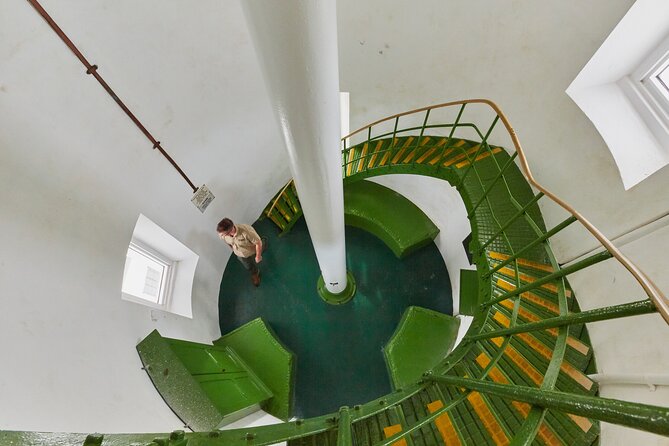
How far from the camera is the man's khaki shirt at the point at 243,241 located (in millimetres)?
4121

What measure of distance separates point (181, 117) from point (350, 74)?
2.28 meters

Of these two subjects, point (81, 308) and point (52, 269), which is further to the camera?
point (81, 308)

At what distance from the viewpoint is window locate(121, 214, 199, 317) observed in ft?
13.1

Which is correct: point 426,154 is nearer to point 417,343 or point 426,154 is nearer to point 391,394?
point 417,343

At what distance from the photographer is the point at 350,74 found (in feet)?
14.2

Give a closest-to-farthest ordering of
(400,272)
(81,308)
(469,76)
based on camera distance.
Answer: (81,308) → (469,76) → (400,272)

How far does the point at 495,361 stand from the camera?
1817 millimetres

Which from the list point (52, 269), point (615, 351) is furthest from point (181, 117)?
point (615, 351)

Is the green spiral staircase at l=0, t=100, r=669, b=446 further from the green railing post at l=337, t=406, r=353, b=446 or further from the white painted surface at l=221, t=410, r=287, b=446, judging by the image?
the white painted surface at l=221, t=410, r=287, b=446

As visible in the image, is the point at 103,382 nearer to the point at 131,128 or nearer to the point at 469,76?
the point at 131,128

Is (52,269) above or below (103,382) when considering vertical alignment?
above

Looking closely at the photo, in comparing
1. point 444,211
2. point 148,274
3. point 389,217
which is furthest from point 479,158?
point 148,274

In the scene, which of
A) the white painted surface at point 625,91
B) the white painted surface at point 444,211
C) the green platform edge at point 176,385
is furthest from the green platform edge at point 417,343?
the white painted surface at point 625,91

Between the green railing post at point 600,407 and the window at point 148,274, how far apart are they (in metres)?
4.17
